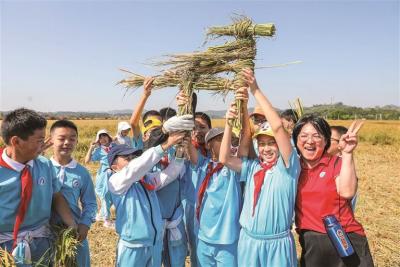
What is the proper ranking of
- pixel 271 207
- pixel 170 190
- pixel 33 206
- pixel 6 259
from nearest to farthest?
1. pixel 6 259
2. pixel 33 206
3. pixel 271 207
4. pixel 170 190

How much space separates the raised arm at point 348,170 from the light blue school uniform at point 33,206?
2.43 metres

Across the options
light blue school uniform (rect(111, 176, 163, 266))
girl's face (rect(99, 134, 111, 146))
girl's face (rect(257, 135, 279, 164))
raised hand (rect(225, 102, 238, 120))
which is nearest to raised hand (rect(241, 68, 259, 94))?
raised hand (rect(225, 102, 238, 120))

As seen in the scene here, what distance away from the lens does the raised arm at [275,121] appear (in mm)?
2805

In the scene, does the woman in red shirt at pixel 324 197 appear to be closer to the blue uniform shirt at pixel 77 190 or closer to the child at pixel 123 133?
the blue uniform shirt at pixel 77 190

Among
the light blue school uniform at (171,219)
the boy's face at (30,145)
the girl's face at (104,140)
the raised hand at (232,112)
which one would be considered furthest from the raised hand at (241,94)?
the girl's face at (104,140)

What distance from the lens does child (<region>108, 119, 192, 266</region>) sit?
3125 mm

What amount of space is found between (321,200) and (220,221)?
98 centimetres

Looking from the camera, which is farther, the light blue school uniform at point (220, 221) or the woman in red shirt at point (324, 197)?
the light blue school uniform at point (220, 221)

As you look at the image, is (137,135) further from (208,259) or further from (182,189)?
(208,259)

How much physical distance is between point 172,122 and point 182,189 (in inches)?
43.4

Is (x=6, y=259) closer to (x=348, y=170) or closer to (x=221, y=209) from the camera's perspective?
(x=221, y=209)

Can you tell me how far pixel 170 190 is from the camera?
12.2 ft

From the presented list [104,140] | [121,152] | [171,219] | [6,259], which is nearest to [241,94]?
[121,152]

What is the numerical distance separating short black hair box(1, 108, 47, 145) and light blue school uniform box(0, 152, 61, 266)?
0.19m
